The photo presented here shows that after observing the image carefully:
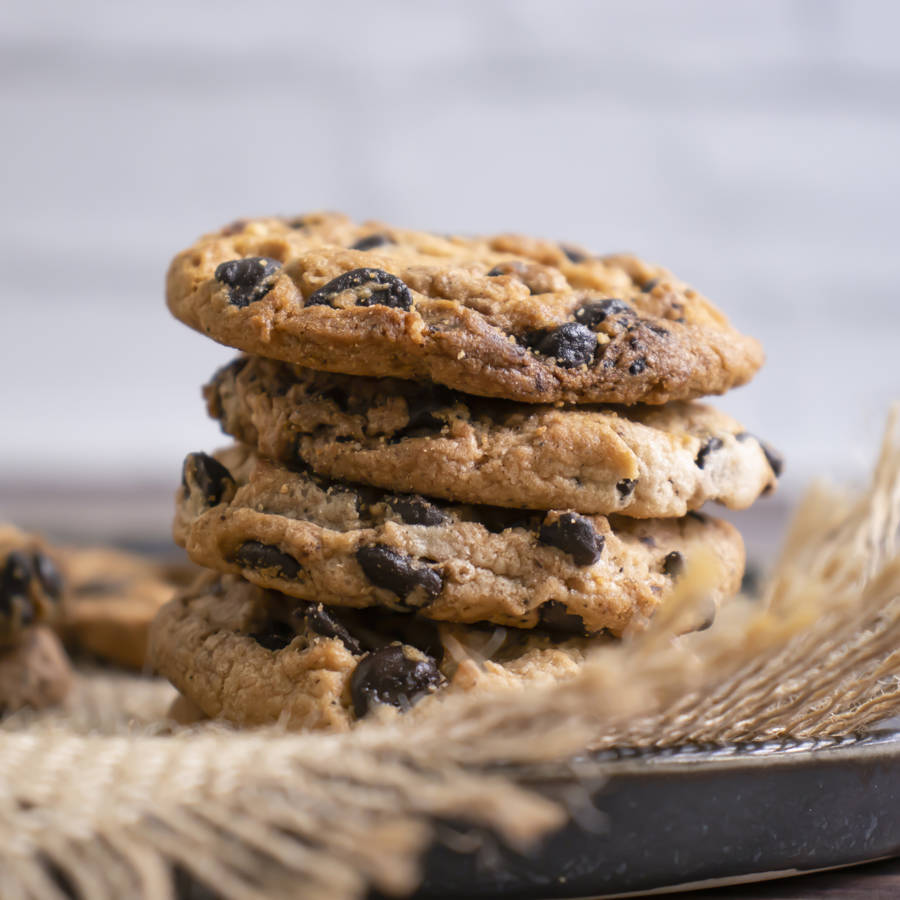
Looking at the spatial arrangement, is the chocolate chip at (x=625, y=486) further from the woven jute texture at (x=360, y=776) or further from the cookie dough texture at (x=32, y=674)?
the cookie dough texture at (x=32, y=674)

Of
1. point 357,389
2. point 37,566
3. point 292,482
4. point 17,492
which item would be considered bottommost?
point 17,492

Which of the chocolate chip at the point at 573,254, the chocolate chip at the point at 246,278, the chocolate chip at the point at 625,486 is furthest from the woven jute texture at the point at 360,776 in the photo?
the chocolate chip at the point at 573,254

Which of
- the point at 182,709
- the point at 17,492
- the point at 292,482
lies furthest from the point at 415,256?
the point at 17,492

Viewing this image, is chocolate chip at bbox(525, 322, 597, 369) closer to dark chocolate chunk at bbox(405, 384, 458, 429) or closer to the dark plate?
dark chocolate chunk at bbox(405, 384, 458, 429)

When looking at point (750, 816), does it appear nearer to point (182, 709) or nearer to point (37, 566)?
point (182, 709)

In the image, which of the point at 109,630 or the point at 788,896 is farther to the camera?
the point at 109,630

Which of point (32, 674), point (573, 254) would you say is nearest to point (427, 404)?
point (573, 254)

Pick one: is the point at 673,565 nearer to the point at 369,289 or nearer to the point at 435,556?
the point at 435,556
